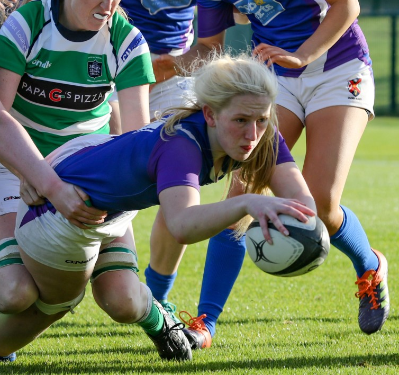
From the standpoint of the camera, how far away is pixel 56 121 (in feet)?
13.3

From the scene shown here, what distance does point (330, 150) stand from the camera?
14.8 feet

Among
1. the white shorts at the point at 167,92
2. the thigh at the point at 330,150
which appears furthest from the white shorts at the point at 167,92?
the thigh at the point at 330,150

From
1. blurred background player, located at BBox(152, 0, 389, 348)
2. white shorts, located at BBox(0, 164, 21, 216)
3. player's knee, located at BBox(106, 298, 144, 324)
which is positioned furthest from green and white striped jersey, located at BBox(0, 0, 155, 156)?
blurred background player, located at BBox(152, 0, 389, 348)

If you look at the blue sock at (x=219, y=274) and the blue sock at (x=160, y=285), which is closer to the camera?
the blue sock at (x=219, y=274)

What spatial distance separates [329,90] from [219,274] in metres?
1.25

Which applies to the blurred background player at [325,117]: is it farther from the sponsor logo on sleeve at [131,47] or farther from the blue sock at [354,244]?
the sponsor logo on sleeve at [131,47]

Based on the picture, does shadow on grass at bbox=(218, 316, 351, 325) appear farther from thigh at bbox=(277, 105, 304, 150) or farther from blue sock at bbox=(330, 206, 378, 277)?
thigh at bbox=(277, 105, 304, 150)

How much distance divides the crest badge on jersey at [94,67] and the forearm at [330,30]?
1.08 m

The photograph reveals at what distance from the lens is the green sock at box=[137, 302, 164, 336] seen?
3.94 metres

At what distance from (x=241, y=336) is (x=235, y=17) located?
206cm

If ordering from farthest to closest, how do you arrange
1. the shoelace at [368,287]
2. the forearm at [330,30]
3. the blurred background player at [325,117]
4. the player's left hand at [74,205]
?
the shoelace at [368,287], the blurred background player at [325,117], the forearm at [330,30], the player's left hand at [74,205]

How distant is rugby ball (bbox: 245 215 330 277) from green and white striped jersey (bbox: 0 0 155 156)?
1.37m

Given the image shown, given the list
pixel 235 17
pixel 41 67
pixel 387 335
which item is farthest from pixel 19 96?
pixel 387 335

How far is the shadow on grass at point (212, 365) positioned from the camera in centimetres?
376
